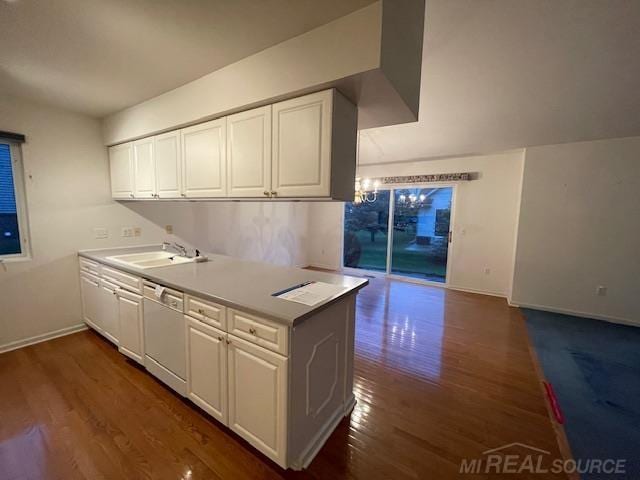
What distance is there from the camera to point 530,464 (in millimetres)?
1507

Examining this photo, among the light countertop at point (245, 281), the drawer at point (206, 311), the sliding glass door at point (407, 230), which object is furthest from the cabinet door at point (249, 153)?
the sliding glass door at point (407, 230)

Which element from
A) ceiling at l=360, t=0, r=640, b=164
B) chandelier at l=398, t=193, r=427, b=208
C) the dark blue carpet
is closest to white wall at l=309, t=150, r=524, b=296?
chandelier at l=398, t=193, r=427, b=208

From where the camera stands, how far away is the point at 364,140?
397cm

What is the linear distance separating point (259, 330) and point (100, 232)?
9.31 ft

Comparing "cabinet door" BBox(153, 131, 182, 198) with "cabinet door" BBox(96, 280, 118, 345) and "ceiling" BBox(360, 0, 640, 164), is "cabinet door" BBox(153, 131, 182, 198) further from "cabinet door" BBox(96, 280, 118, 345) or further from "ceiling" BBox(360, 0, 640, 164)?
"ceiling" BBox(360, 0, 640, 164)

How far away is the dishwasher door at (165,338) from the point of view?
178 centimetres

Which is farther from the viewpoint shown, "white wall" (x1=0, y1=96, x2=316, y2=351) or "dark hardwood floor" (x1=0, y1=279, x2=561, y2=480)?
"white wall" (x1=0, y1=96, x2=316, y2=351)

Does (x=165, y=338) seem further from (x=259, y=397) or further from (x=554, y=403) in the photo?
(x=554, y=403)

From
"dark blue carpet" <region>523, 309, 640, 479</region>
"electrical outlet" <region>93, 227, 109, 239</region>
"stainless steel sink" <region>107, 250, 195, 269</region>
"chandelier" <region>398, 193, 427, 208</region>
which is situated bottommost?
"dark blue carpet" <region>523, 309, 640, 479</region>

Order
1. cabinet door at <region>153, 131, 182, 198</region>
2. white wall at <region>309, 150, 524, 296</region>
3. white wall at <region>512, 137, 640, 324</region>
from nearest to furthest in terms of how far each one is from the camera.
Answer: cabinet door at <region>153, 131, 182, 198</region>, white wall at <region>512, 137, 640, 324</region>, white wall at <region>309, 150, 524, 296</region>

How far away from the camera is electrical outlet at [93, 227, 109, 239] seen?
116 inches

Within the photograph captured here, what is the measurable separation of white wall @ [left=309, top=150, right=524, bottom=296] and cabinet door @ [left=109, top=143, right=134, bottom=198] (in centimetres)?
474

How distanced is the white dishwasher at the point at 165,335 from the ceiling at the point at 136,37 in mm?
1621

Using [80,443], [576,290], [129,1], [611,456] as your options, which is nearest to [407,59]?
[129,1]
